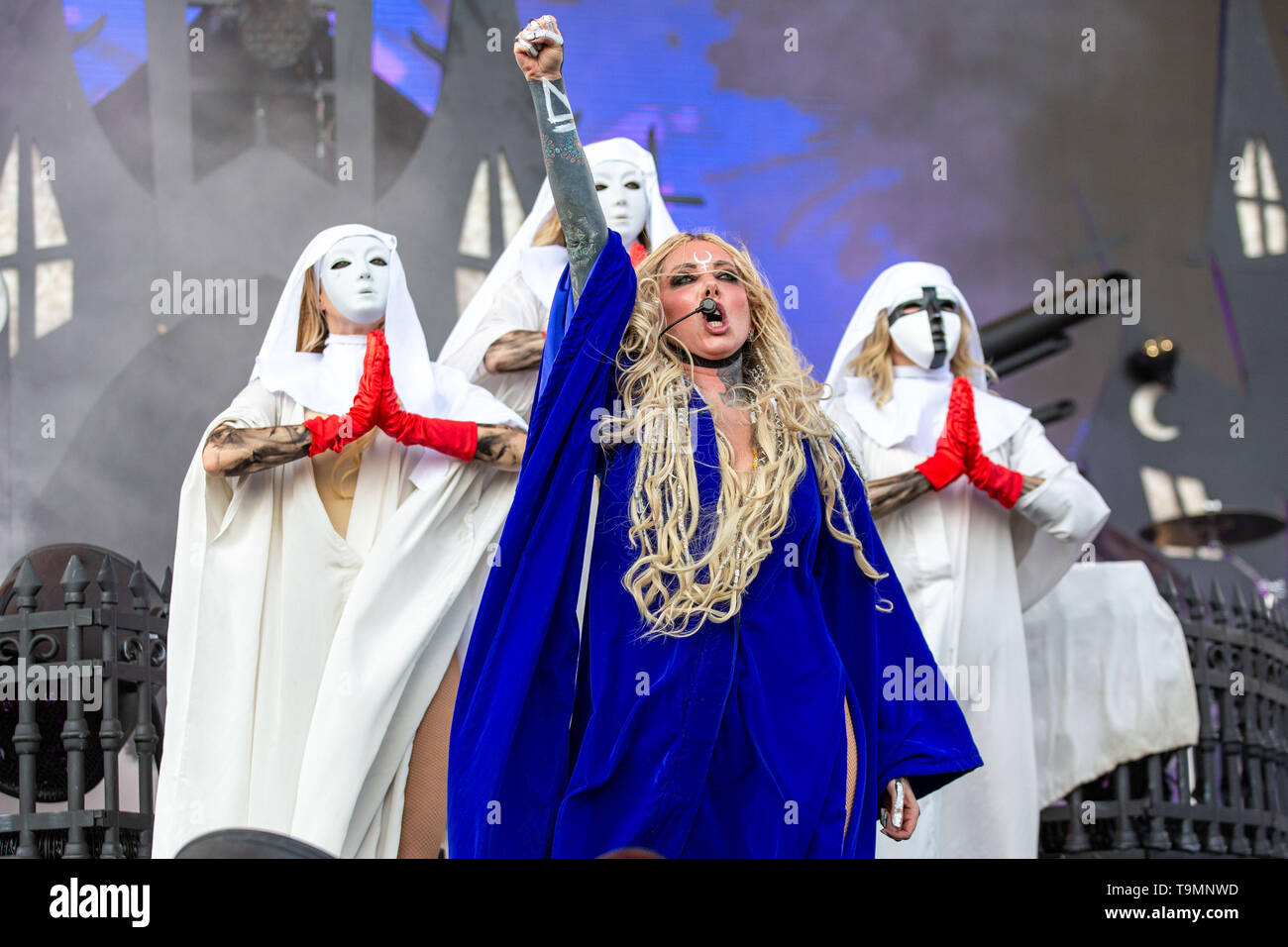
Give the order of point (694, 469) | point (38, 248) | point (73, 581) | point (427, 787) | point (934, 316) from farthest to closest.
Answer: point (38, 248) < point (934, 316) < point (73, 581) < point (427, 787) < point (694, 469)

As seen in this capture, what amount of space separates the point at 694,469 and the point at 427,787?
80.8 inches

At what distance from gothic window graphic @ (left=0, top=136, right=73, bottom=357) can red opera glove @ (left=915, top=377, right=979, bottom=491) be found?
4392mm

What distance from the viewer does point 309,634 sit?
196 inches

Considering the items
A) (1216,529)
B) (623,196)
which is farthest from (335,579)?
(1216,529)

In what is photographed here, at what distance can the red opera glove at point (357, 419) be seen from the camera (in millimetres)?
4887

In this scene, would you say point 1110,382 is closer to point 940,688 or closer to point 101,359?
point 101,359

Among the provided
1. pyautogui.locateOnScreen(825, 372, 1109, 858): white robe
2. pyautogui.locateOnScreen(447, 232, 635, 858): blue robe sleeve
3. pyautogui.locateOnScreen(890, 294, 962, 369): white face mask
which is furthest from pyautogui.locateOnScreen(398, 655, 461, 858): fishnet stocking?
pyautogui.locateOnScreen(890, 294, 962, 369): white face mask

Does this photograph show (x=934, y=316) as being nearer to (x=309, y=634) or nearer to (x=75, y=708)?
(x=309, y=634)

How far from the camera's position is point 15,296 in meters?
7.57

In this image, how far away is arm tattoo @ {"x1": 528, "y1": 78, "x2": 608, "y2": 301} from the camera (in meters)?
3.23

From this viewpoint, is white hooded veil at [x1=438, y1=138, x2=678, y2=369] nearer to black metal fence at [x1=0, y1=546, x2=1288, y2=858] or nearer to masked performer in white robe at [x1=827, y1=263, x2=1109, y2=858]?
masked performer in white robe at [x1=827, y1=263, x2=1109, y2=858]

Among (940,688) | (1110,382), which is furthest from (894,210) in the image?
(940,688)

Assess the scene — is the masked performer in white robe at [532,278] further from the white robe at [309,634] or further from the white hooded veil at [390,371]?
the white robe at [309,634]
